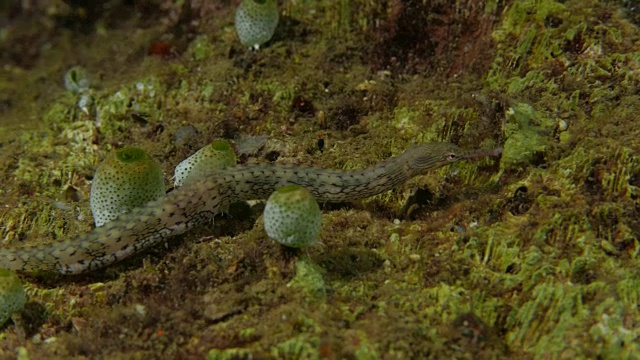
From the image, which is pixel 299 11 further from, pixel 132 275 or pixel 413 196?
pixel 132 275

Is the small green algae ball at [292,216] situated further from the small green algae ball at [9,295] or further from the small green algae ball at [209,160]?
the small green algae ball at [9,295]

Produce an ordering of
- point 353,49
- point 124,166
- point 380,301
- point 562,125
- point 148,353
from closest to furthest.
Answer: point 148,353
point 380,301
point 124,166
point 562,125
point 353,49

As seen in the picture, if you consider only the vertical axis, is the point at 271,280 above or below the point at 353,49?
below

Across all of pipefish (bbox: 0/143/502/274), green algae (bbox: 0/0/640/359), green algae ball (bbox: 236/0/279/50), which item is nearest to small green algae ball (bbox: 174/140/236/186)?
pipefish (bbox: 0/143/502/274)

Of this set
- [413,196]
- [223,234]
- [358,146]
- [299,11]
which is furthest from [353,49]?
[223,234]

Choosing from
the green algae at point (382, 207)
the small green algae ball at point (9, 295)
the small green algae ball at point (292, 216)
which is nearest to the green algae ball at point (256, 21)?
the green algae at point (382, 207)

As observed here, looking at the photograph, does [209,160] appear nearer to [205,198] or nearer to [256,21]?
[205,198]

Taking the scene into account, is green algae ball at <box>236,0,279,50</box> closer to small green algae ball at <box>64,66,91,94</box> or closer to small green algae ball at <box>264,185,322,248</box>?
small green algae ball at <box>64,66,91,94</box>

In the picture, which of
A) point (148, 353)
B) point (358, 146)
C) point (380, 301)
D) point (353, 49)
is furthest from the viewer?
point (353, 49)
